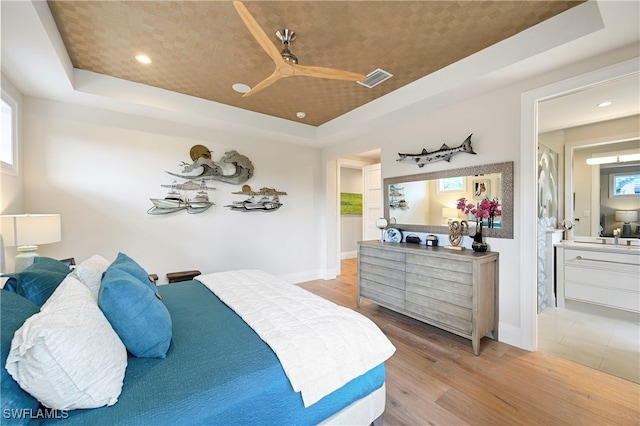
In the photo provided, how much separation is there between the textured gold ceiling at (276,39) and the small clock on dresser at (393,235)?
6.01ft

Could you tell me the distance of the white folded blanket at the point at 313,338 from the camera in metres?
1.21

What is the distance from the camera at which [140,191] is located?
336 cm

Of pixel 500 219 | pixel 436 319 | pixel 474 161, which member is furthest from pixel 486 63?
pixel 436 319

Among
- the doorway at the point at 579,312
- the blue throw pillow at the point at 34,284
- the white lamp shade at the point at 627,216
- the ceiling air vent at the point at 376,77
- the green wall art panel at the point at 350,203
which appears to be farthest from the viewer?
the green wall art panel at the point at 350,203

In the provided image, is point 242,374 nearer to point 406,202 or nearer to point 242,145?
point 406,202

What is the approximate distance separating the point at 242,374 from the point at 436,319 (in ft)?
7.17

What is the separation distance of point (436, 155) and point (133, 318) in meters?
3.20

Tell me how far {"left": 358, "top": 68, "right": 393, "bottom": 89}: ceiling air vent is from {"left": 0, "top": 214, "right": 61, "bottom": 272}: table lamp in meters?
3.32

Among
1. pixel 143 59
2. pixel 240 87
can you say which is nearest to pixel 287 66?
pixel 240 87

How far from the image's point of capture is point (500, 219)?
8.57ft

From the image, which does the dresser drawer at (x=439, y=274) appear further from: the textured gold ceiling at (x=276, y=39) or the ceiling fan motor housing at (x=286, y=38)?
the ceiling fan motor housing at (x=286, y=38)

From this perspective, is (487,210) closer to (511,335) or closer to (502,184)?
(502,184)

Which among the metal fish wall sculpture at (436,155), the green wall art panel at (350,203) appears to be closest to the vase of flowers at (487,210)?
the metal fish wall sculpture at (436,155)

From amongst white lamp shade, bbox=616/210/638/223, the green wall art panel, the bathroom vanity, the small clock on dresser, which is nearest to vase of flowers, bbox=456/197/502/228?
the small clock on dresser
